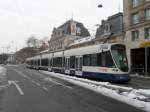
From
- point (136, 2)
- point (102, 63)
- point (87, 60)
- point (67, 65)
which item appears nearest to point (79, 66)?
A: point (87, 60)

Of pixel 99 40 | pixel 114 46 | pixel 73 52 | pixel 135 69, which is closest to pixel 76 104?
pixel 114 46

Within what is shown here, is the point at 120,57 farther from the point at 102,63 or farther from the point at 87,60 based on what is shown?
the point at 87,60

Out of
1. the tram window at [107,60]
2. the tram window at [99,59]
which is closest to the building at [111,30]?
the tram window at [99,59]

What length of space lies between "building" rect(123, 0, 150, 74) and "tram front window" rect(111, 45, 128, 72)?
14.7 metres

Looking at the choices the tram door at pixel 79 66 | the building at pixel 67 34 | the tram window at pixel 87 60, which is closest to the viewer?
the tram window at pixel 87 60

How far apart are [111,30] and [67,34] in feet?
105

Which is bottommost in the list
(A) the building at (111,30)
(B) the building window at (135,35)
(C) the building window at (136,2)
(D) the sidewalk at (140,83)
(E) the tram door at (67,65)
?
(D) the sidewalk at (140,83)

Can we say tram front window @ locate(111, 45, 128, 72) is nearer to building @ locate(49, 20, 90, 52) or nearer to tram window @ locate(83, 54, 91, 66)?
tram window @ locate(83, 54, 91, 66)

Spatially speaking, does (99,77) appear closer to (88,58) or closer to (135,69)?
(88,58)

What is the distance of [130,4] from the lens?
41.6 metres

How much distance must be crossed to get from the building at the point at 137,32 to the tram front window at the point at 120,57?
48.4 feet

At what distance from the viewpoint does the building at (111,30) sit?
46.3m

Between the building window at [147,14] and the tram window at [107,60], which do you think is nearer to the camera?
the tram window at [107,60]

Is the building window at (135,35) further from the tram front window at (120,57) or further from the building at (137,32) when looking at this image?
the tram front window at (120,57)
